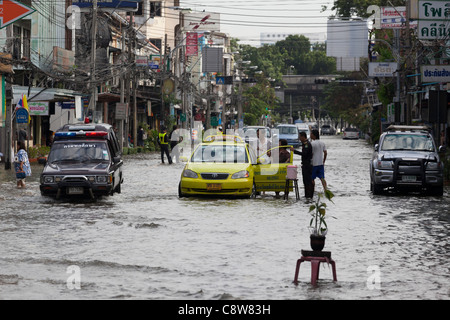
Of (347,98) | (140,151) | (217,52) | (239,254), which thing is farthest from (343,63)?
(239,254)

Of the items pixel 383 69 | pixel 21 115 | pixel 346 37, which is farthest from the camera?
pixel 346 37

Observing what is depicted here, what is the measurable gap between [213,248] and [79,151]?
10.6 m

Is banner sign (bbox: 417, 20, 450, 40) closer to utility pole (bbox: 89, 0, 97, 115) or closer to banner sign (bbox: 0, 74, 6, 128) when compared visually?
utility pole (bbox: 89, 0, 97, 115)

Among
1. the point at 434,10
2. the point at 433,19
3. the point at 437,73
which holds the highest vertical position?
the point at 434,10

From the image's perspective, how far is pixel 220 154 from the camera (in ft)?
78.1

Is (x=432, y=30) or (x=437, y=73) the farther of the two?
(x=432, y=30)

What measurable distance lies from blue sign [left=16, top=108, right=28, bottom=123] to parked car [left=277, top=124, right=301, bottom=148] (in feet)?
98.6

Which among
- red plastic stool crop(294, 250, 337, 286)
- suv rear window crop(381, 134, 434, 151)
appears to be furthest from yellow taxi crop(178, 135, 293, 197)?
red plastic stool crop(294, 250, 337, 286)

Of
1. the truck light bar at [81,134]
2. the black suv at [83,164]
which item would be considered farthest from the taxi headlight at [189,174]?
the truck light bar at [81,134]

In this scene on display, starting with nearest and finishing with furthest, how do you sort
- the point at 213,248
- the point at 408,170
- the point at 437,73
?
1. the point at 213,248
2. the point at 408,170
3. the point at 437,73

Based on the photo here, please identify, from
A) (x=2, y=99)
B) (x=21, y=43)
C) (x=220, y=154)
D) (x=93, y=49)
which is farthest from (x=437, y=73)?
(x=21, y=43)

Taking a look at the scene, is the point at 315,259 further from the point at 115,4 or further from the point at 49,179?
the point at 115,4

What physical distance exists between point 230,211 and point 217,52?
90102 millimetres

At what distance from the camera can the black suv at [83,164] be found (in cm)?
2183
